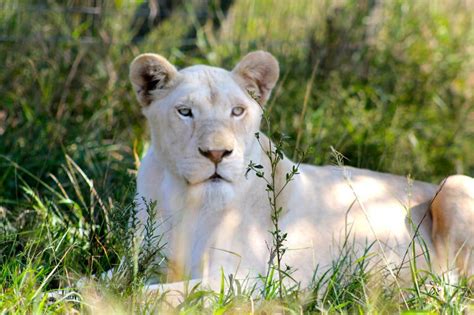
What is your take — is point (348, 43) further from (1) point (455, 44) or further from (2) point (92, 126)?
(2) point (92, 126)

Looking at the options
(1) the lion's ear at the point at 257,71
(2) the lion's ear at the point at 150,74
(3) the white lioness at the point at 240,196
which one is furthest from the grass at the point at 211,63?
(2) the lion's ear at the point at 150,74

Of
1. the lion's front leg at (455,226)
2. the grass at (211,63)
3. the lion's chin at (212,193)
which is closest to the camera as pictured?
the lion's chin at (212,193)

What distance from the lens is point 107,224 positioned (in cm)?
418

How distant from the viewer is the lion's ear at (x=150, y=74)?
411 centimetres

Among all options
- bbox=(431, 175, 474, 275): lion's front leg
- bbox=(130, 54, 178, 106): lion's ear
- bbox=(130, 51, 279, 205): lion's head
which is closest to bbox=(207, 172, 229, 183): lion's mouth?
bbox=(130, 51, 279, 205): lion's head

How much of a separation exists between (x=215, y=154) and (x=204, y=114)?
0.76 feet

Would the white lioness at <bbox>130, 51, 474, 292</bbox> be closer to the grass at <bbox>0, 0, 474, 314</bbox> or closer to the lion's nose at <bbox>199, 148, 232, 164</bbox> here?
the lion's nose at <bbox>199, 148, 232, 164</bbox>

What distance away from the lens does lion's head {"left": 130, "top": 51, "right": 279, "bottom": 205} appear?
12.5ft

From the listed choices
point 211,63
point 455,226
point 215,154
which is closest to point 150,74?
point 215,154

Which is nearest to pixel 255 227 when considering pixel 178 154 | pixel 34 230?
pixel 178 154

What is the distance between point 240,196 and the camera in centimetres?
404

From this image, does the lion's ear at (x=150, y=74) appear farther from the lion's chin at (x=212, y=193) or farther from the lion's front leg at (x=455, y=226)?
the lion's front leg at (x=455, y=226)

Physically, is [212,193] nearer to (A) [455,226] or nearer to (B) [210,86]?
(B) [210,86]

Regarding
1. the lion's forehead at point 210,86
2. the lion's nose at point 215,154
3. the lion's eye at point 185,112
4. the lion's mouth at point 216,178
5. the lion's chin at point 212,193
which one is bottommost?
the lion's chin at point 212,193
